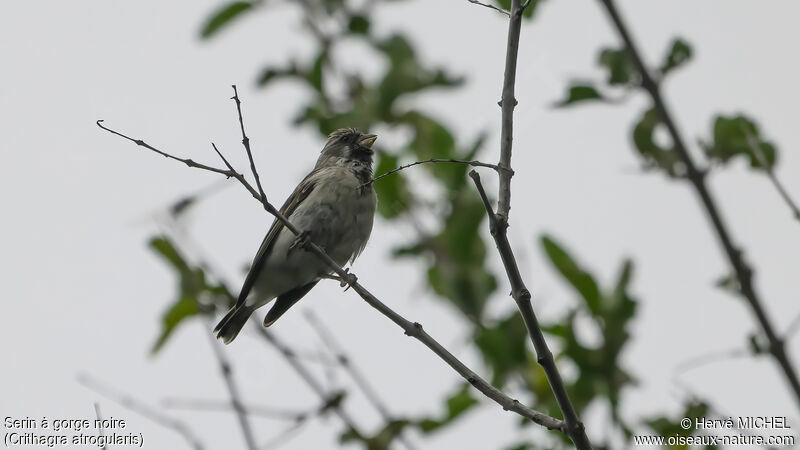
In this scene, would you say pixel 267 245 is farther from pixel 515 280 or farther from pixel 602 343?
pixel 515 280

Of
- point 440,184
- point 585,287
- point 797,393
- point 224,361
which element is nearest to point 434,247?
point 440,184

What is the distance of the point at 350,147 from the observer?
333 inches

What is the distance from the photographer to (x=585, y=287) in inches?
206

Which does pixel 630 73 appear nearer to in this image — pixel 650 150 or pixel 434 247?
pixel 650 150

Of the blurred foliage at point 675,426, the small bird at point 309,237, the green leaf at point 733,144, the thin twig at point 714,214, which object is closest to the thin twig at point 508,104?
the thin twig at point 714,214

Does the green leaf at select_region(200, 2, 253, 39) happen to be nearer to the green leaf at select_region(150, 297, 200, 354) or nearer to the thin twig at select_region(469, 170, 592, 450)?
the green leaf at select_region(150, 297, 200, 354)

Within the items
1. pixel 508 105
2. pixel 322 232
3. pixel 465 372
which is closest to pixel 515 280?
pixel 465 372

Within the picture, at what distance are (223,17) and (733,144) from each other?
4.68 m

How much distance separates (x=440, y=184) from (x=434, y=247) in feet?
1.49

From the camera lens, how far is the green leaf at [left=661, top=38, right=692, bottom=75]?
4344 millimetres

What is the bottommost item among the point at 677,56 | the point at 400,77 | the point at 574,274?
the point at 574,274

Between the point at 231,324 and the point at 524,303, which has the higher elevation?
the point at 231,324

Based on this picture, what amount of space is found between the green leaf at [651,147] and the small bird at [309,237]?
2975 mm

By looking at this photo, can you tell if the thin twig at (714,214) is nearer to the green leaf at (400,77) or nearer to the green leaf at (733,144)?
the green leaf at (733,144)
